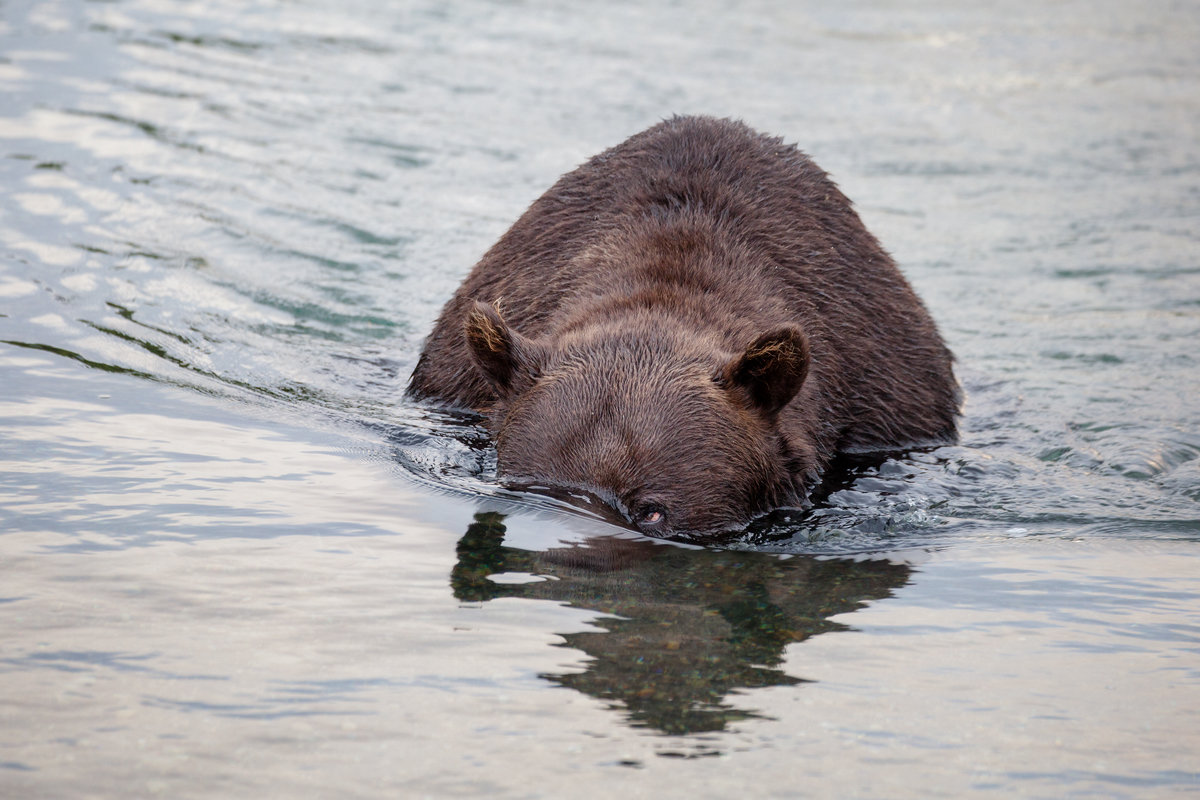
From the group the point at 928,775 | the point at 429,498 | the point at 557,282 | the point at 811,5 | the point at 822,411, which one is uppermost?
the point at 811,5

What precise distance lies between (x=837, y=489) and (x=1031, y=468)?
4.61ft

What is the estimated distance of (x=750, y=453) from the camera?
593 centimetres

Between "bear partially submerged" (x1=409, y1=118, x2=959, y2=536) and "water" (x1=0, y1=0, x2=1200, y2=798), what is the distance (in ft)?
0.83

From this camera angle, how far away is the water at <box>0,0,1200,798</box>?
399 centimetres

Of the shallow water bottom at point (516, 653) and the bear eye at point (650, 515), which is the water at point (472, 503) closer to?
the shallow water bottom at point (516, 653)

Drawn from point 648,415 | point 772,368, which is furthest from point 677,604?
point 772,368

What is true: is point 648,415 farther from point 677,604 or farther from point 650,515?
point 677,604

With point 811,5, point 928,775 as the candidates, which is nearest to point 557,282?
point 928,775

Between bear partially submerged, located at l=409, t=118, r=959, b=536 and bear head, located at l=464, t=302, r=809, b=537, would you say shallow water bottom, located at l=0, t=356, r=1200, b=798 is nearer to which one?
bear head, located at l=464, t=302, r=809, b=537

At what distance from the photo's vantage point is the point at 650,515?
18.4 ft

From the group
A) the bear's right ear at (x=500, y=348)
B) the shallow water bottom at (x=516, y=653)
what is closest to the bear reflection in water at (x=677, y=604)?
the shallow water bottom at (x=516, y=653)

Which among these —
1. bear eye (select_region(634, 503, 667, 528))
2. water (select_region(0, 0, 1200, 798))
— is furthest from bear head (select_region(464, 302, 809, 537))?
water (select_region(0, 0, 1200, 798))

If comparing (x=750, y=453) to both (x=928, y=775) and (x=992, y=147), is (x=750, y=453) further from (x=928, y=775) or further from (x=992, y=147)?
(x=992, y=147)

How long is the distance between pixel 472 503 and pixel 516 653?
162 centimetres
